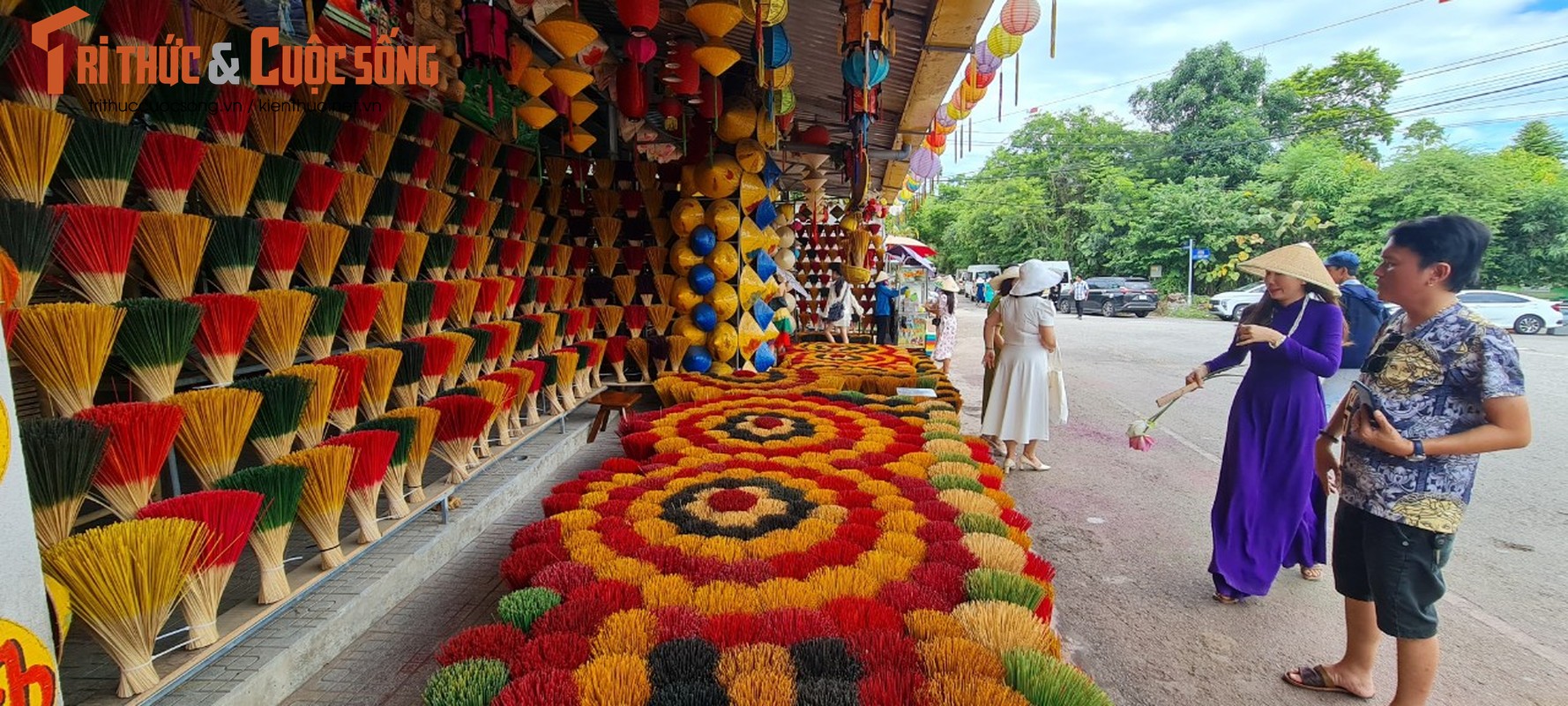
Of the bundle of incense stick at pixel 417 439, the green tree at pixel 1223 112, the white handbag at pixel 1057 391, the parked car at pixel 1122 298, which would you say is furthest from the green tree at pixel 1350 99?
the bundle of incense stick at pixel 417 439

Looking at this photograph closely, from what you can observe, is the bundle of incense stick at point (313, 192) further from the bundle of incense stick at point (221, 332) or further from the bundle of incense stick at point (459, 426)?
the bundle of incense stick at point (459, 426)

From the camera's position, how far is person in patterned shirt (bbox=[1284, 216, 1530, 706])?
5.51 ft

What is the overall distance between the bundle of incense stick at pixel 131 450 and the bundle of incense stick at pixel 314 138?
3.52ft

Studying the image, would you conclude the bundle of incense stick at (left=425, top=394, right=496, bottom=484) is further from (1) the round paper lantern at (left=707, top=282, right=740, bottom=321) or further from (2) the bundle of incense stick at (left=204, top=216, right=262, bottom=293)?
(1) the round paper lantern at (left=707, top=282, right=740, bottom=321)

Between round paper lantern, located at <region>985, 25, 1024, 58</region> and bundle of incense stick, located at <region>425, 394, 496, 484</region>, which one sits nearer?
bundle of incense stick, located at <region>425, 394, 496, 484</region>

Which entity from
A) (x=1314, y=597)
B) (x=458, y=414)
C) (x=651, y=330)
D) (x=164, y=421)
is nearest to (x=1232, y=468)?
(x=1314, y=597)

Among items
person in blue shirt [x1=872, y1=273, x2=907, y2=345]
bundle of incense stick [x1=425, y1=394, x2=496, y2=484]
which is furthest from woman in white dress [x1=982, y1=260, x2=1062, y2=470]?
person in blue shirt [x1=872, y1=273, x2=907, y2=345]

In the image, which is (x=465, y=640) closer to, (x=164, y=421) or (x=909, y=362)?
(x=164, y=421)

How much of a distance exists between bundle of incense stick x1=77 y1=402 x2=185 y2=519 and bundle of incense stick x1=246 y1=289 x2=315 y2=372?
0.50m

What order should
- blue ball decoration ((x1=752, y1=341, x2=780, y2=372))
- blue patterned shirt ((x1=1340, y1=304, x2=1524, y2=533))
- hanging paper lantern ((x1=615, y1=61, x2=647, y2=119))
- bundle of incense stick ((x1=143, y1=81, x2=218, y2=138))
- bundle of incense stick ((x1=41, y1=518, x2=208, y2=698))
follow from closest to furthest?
bundle of incense stick ((x1=41, y1=518, x2=208, y2=698)) → blue patterned shirt ((x1=1340, y1=304, x2=1524, y2=533)) → bundle of incense stick ((x1=143, y1=81, x2=218, y2=138)) → hanging paper lantern ((x1=615, y1=61, x2=647, y2=119)) → blue ball decoration ((x1=752, y1=341, x2=780, y2=372))

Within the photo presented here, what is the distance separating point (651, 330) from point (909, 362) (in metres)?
2.05

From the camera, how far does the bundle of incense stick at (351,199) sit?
2537mm

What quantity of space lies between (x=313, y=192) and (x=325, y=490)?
3.33 feet

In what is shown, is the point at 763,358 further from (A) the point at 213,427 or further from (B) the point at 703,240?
(A) the point at 213,427
